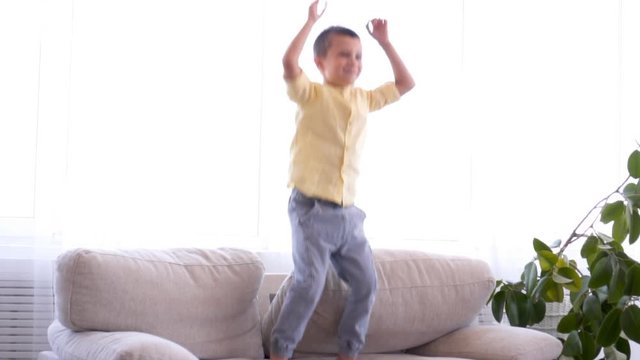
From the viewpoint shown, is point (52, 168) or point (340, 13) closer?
point (52, 168)

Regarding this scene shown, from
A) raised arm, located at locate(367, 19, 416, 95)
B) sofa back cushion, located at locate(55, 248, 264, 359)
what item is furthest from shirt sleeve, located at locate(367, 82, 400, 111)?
sofa back cushion, located at locate(55, 248, 264, 359)

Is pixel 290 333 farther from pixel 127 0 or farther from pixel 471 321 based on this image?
pixel 127 0

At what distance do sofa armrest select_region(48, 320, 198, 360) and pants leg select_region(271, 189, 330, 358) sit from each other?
1.56 ft

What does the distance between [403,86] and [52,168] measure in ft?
4.28

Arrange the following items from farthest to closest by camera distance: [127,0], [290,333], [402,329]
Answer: [127,0]
[402,329]
[290,333]

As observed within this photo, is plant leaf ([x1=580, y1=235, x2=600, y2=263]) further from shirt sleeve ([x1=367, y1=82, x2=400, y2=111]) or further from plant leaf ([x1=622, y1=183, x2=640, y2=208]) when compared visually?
shirt sleeve ([x1=367, y1=82, x2=400, y2=111])

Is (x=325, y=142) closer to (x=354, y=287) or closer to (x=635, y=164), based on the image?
(x=354, y=287)

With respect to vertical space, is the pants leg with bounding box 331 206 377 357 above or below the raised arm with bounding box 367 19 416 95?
below

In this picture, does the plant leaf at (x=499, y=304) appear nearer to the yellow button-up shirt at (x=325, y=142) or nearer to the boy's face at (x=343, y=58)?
the yellow button-up shirt at (x=325, y=142)

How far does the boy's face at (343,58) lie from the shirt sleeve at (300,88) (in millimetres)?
96

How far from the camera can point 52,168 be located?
3176 mm

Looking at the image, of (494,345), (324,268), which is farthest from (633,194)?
(324,268)

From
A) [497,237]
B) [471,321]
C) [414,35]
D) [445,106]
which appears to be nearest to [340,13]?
[414,35]

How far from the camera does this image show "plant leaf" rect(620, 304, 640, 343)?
290 cm
